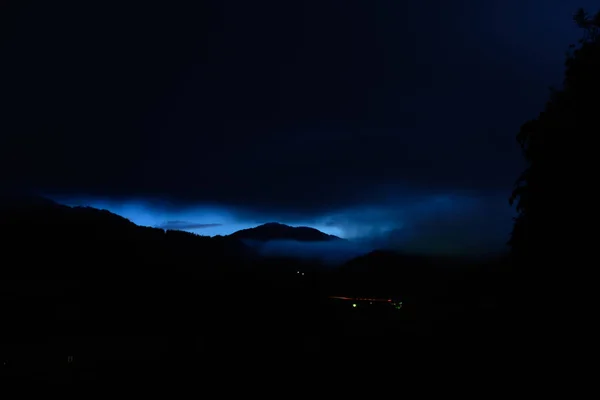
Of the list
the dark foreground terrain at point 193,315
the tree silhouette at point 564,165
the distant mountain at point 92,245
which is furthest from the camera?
the distant mountain at point 92,245

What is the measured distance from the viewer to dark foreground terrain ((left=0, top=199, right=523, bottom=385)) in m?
12.1

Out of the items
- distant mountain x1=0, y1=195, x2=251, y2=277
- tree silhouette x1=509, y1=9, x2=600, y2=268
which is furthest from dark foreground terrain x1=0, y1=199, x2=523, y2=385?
tree silhouette x1=509, y1=9, x2=600, y2=268

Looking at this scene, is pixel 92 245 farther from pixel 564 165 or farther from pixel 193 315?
pixel 564 165

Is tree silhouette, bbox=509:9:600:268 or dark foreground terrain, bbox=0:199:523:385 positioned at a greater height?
tree silhouette, bbox=509:9:600:268

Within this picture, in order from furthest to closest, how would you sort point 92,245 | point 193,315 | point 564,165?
point 92,245, point 193,315, point 564,165

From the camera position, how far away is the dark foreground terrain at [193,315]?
39.6 ft

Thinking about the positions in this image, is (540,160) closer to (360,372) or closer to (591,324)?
(591,324)

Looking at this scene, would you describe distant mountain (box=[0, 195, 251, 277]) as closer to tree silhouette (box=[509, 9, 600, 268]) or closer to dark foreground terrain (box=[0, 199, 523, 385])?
dark foreground terrain (box=[0, 199, 523, 385])

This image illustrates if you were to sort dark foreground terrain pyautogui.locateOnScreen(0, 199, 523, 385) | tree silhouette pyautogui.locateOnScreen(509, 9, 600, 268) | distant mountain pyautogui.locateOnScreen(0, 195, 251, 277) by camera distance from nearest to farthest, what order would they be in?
tree silhouette pyautogui.locateOnScreen(509, 9, 600, 268)
dark foreground terrain pyautogui.locateOnScreen(0, 199, 523, 385)
distant mountain pyautogui.locateOnScreen(0, 195, 251, 277)

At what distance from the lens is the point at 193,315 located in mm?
31172

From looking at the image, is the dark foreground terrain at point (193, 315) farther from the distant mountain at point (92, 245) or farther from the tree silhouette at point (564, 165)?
the tree silhouette at point (564, 165)

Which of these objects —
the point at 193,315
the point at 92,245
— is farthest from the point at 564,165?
the point at 92,245

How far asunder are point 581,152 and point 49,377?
1513cm

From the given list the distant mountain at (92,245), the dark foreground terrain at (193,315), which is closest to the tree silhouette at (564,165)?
the dark foreground terrain at (193,315)
